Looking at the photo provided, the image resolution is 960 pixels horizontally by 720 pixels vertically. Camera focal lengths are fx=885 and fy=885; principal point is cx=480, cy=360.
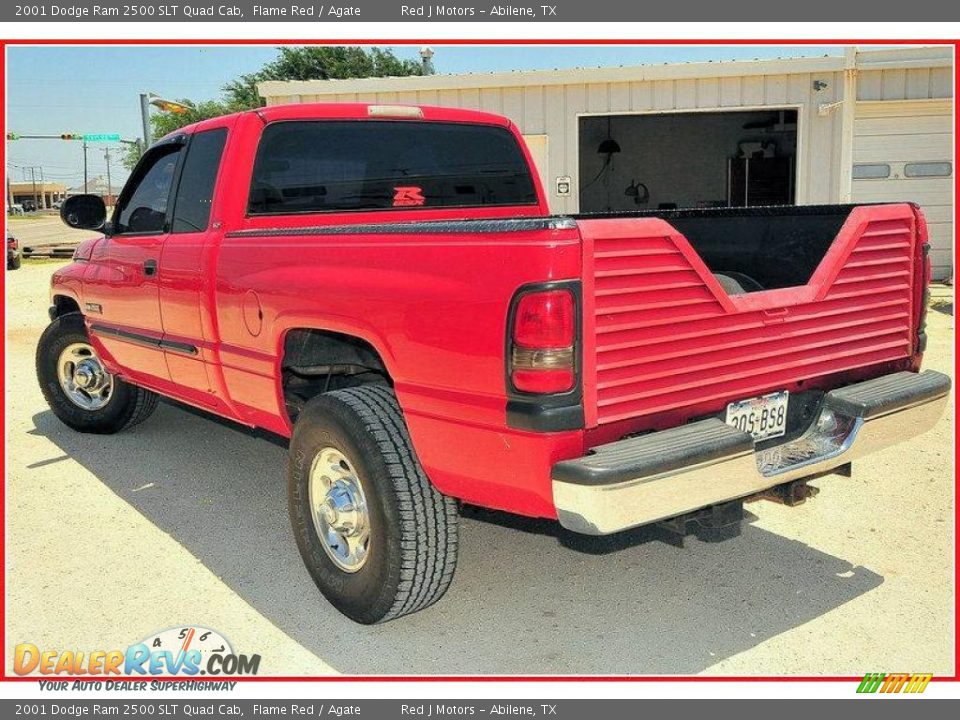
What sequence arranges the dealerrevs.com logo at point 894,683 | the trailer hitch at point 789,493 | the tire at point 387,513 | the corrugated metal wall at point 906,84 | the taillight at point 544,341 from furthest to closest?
the corrugated metal wall at point 906,84 → the trailer hitch at point 789,493 → the tire at point 387,513 → the dealerrevs.com logo at point 894,683 → the taillight at point 544,341

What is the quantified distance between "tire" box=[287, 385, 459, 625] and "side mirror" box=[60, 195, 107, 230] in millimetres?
2773

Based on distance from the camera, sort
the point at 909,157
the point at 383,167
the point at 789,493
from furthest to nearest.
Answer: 1. the point at 909,157
2. the point at 383,167
3. the point at 789,493

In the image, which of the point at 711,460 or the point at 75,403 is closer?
the point at 711,460

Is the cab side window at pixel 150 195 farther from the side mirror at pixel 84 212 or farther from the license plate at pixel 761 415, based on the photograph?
the license plate at pixel 761 415

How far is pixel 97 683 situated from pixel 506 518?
1908 millimetres

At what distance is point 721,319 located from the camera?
119 inches

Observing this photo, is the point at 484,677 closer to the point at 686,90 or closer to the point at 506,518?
the point at 506,518

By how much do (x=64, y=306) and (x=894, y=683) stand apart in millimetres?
5689

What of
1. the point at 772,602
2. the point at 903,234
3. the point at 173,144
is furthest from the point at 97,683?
the point at 903,234

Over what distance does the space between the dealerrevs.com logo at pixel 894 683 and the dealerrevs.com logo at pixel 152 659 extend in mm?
2097

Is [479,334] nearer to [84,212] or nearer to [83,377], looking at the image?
[84,212]

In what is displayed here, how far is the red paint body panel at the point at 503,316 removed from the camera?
2.68 metres

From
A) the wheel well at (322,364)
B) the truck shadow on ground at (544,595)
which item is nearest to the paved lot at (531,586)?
the truck shadow on ground at (544,595)

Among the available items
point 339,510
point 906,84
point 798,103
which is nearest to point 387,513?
point 339,510
